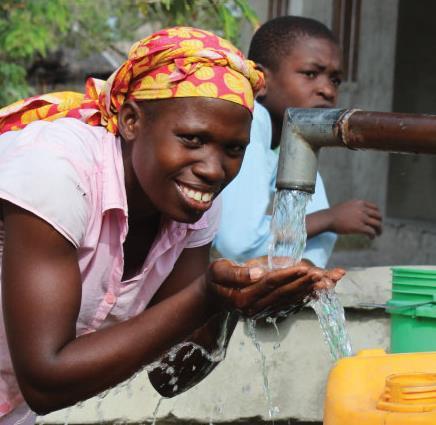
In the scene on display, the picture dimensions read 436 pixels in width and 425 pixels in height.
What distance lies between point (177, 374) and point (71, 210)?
25.3 inches

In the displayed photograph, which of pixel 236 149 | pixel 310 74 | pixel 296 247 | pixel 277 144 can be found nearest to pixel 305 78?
pixel 310 74

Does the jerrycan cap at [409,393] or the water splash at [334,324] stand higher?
the jerrycan cap at [409,393]

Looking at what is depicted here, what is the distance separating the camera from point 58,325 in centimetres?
188

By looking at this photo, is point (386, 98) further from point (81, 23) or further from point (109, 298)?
point (81, 23)

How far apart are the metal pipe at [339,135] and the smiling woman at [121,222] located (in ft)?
0.36

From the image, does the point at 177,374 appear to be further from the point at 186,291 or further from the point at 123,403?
the point at 123,403

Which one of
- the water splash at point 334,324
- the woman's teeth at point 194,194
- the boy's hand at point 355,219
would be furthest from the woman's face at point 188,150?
the boy's hand at point 355,219

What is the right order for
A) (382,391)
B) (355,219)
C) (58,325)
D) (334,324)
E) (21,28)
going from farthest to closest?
(21,28), (355,219), (334,324), (58,325), (382,391)

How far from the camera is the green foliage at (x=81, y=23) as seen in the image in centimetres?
465

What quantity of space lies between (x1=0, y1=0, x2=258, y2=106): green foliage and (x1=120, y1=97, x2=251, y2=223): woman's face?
7.12 ft

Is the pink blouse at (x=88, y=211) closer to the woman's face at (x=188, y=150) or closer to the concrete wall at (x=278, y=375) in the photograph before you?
the woman's face at (x=188, y=150)

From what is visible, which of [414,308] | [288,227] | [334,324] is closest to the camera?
[288,227]

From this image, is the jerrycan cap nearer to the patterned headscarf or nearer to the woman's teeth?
the woman's teeth

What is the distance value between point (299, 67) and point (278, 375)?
1.25 m
